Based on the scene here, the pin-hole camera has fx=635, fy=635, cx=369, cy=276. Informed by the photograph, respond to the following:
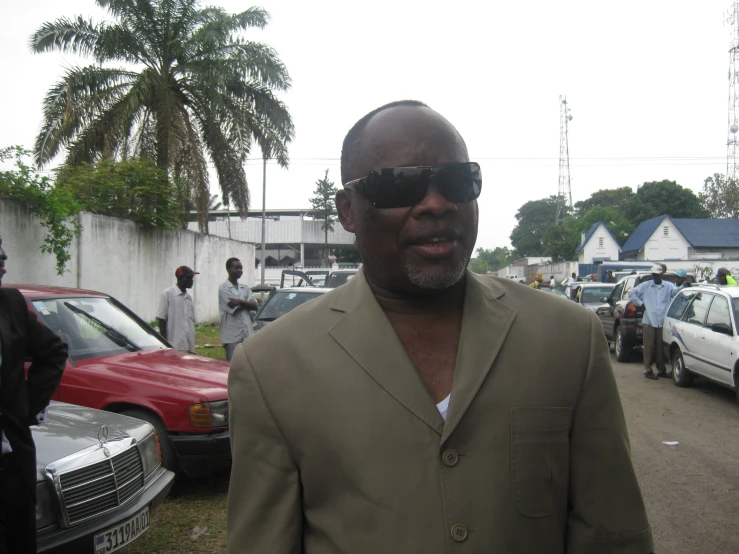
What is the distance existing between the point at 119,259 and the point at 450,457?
13.9 meters

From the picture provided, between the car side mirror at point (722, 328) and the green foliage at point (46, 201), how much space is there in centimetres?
1061

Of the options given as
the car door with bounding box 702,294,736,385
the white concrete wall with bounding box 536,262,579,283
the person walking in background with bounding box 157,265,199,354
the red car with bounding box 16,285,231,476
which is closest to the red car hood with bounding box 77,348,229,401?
the red car with bounding box 16,285,231,476

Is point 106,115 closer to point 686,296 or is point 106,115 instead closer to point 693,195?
point 686,296

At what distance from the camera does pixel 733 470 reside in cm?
599

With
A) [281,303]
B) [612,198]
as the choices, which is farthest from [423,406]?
[612,198]

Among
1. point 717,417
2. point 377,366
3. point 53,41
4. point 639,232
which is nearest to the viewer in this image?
point 377,366

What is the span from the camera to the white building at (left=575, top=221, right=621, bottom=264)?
5319cm

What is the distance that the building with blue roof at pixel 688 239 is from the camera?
49469mm

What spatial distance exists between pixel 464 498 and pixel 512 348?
14.8 inches

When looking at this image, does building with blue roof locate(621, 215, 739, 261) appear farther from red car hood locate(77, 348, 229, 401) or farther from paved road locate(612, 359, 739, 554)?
red car hood locate(77, 348, 229, 401)

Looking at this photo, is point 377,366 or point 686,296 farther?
point 686,296

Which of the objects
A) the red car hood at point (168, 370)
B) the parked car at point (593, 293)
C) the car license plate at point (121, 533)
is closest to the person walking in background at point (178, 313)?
the red car hood at point (168, 370)

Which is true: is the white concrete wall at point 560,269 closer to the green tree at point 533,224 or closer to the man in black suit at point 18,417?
the green tree at point 533,224

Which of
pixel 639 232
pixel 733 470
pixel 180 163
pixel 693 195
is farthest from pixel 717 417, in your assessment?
pixel 693 195
